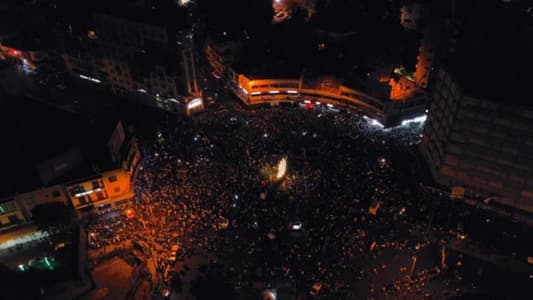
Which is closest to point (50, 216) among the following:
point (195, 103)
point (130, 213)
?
point (130, 213)

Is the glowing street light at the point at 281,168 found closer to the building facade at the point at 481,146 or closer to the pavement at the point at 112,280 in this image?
the building facade at the point at 481,146

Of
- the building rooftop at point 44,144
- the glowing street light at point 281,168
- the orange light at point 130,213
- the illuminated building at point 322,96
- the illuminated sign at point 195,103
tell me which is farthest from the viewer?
the illuminated sign at point 195,103

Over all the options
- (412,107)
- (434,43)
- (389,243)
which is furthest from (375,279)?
(434,43)

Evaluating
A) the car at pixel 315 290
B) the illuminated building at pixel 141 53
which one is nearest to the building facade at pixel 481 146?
the car at pixel 315 290

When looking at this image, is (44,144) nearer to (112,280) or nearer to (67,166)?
(67,166)

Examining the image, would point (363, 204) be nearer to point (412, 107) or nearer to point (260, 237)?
point (260, 237)

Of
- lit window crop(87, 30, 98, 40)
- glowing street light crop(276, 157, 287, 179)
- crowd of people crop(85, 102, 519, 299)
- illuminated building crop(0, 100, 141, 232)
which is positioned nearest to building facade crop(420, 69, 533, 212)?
crowd of people crop(85, 102, 519, 299)
